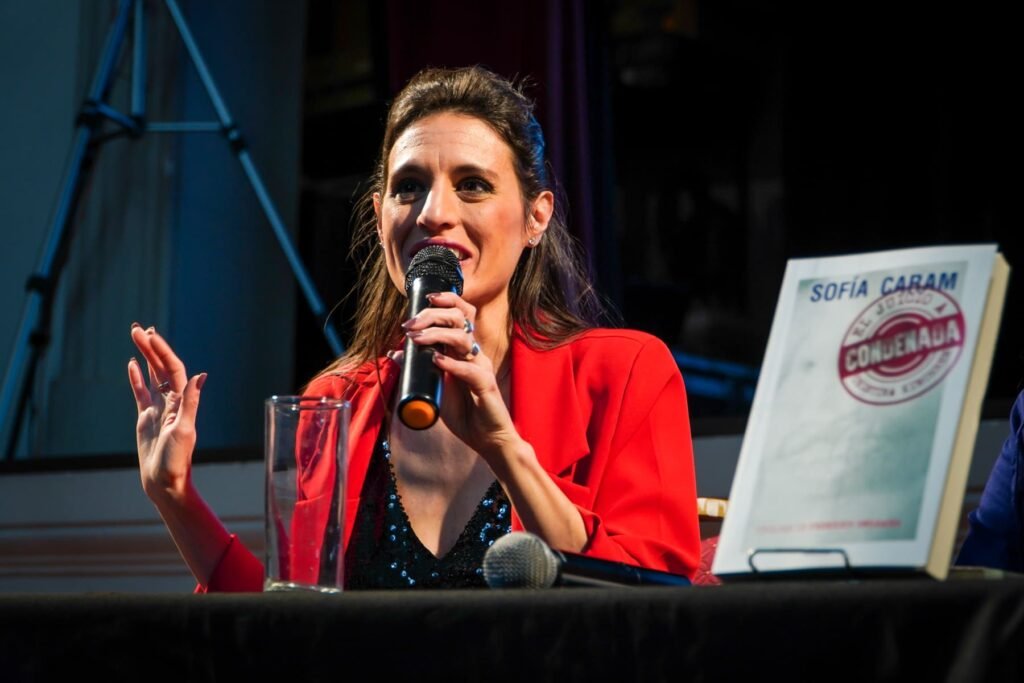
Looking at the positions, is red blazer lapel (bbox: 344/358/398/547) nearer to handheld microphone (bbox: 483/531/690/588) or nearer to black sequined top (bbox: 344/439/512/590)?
black sequined top (bbox: 344/439/512/590)

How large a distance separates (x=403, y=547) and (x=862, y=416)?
93cm

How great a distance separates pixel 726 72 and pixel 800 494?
3.27m

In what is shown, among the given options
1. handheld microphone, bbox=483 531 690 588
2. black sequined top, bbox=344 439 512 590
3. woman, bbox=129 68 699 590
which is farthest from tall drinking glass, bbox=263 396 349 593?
black sequined top, bbox=344 439 512 590

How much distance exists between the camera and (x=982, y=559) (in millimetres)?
1305

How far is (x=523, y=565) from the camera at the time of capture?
72cm

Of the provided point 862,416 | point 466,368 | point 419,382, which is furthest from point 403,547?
point 862,416

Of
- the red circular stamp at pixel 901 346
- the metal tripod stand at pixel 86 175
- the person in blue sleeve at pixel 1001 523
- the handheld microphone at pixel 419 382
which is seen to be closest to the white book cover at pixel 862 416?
the red circular stamp at pixel 901 346

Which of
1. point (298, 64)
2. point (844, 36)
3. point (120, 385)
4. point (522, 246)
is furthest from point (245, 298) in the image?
point (844, 36)

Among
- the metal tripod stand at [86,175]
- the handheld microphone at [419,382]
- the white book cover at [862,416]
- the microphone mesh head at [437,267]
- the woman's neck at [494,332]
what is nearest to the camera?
the white book cover at [862,416]

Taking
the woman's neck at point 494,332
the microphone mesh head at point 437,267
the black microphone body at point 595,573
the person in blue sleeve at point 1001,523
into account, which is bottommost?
the person in blue sleeve at point 1001,523

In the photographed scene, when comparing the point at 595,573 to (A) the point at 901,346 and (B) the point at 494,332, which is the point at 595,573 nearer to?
(A) the point at 901,346

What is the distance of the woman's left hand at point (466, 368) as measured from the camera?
3.23 ft

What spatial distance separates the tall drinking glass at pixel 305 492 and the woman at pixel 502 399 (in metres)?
0.27

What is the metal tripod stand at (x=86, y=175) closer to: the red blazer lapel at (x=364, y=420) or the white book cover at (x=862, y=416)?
the red blazer lapel at (x=364, y=420)
